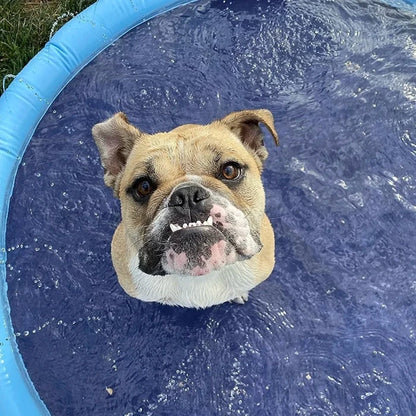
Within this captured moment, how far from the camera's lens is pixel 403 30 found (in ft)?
18.2

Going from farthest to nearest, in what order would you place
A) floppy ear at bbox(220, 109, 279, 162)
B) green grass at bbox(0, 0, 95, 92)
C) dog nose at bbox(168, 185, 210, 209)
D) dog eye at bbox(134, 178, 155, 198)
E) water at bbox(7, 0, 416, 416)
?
green grass at bbox(0, 0, 95, 92) → water at bbox(7, 0, 416, 416) → floppy ear at bbox(220, 109, 279, 162) → dog eye at bbox(134, 178, 155, 198) → dog nose at bbox(168, 185, 210, 209)

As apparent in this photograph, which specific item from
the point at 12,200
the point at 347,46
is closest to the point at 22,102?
the point at 12,200

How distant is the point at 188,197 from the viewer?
2881mm

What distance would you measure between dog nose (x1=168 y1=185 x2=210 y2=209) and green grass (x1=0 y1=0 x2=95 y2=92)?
348 cm

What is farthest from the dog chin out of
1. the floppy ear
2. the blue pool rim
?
the blue pool rim

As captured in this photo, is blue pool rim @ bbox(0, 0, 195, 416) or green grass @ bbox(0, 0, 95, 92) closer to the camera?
blue pool rim @ bbox(0, 0, 195, 416)

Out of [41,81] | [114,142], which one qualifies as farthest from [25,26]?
[114,142]

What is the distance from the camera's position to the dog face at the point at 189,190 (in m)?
2.91

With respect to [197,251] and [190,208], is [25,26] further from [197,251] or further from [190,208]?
[197,251]

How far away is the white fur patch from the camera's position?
3578 mm

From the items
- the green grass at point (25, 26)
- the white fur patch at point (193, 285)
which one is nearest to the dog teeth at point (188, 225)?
the white fur patch at point (193, 285)

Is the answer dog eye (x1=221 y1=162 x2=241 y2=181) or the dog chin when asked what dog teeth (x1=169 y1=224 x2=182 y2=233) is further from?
dog eye (x1=221 y1=162 x2=241 y2=181)

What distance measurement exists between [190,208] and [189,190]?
10cm

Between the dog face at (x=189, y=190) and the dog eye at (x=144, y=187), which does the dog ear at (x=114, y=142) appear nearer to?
the dog face at (x=189, y=190)
